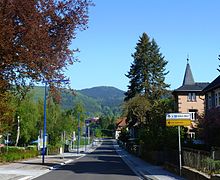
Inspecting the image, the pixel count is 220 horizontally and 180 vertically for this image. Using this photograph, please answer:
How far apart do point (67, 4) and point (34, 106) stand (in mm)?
59781

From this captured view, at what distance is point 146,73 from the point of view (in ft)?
228

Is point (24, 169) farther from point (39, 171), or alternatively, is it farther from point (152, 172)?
point (152, 172)

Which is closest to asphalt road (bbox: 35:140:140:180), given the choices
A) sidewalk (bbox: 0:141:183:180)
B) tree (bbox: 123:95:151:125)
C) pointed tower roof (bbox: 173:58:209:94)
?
sidewalk (bbox: 0:141:183:180)

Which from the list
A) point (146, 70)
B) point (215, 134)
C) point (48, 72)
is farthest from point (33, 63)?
point (146, 70)

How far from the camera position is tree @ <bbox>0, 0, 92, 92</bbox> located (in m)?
10.5

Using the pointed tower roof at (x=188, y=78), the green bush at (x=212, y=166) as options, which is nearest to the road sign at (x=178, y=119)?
the green bush at (x=212, y=166)

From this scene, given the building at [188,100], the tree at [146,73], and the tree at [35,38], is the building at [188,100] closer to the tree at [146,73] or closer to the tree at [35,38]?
the tree at [146,73]

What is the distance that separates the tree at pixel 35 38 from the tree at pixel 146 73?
185 feet

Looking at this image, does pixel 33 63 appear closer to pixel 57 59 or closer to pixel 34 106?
pixel 57 59

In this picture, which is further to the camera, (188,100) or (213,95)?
(188,100)

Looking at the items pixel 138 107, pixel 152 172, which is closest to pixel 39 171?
pixel 152 172

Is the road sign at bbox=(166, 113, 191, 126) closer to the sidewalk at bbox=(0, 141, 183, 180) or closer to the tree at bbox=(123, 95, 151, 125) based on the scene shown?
the sidewalk at bbox=(0, 141, 183, 180)

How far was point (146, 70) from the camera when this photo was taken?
6994 centimetres

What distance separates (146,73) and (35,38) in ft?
195
